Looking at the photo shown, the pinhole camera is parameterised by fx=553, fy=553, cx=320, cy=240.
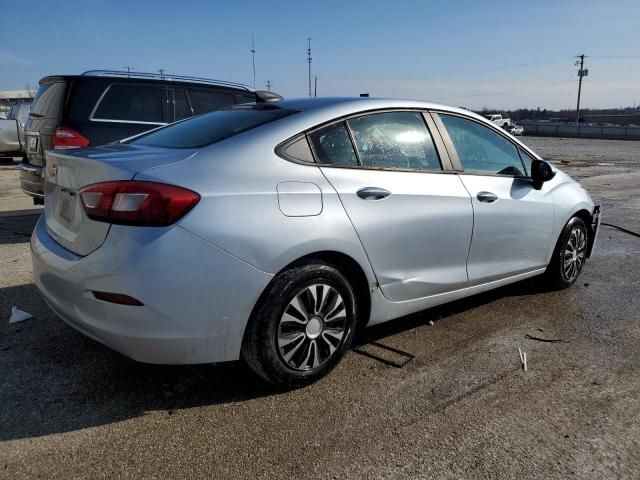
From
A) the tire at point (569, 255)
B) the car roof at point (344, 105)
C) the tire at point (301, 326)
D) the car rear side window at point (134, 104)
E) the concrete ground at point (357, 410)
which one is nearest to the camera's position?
the concrete ground at point (357, 410)

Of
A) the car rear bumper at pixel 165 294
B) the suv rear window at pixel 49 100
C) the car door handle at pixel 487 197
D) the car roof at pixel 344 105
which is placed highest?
the suv rear window at pixel 49 100

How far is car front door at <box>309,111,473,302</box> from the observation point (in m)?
3.15

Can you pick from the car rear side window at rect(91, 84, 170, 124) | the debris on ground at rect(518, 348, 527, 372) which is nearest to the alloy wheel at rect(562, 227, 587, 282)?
the debris on ground at rect(518, 348, 527, 372)

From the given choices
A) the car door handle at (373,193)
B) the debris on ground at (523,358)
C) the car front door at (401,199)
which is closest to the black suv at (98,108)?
the car front door at (401,199)

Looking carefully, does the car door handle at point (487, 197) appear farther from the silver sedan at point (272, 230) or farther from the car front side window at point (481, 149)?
the car front side window at point (481, 149)

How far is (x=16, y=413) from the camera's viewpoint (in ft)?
8.98

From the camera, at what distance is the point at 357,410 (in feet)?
9.33

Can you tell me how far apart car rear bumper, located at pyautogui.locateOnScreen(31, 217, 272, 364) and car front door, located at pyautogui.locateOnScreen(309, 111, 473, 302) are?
2.56 ft

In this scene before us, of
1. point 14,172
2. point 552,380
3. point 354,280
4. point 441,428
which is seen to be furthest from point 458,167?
point 14,172

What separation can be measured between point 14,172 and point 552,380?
51.6ft

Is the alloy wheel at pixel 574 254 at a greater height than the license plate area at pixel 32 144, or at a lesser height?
lesser

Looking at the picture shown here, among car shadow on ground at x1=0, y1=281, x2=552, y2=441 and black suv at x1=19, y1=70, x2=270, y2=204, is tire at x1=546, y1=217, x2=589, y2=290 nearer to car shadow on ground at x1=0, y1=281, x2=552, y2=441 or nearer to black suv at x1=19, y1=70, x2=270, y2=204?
car shadow on ground at x1=0, y1=281, x2=552, y2=441

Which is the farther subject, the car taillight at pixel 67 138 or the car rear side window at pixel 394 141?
the car taillight at pixel 67 138

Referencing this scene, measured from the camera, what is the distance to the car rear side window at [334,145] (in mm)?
3117
